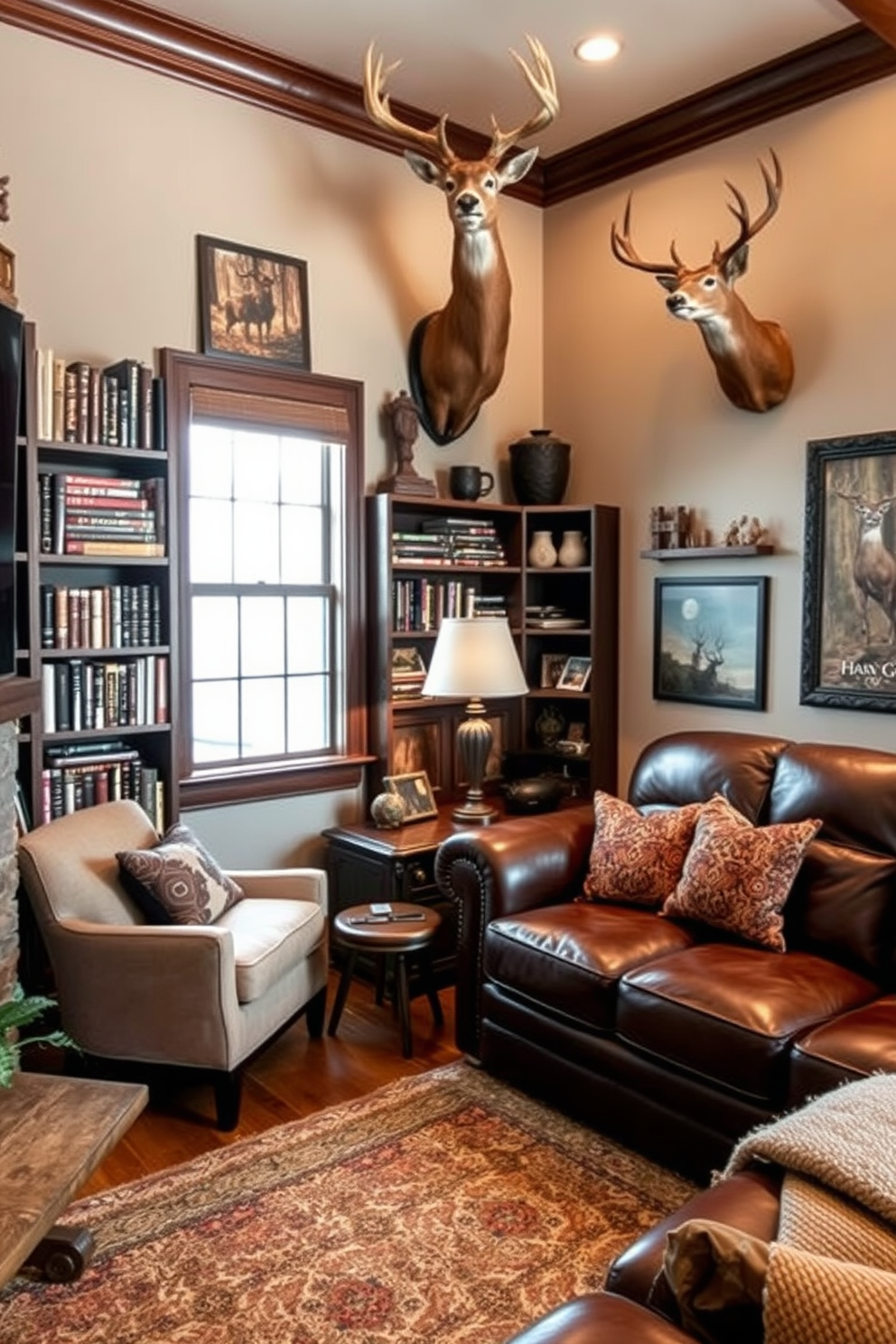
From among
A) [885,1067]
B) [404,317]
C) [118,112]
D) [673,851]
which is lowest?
[885,1067]

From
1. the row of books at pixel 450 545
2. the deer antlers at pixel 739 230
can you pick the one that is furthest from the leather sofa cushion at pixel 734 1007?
the deer antlers at pixel 739 230

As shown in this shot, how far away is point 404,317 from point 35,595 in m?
2.07

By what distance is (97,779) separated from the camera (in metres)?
3.39

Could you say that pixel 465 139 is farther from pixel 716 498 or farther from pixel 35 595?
pixel 35 595

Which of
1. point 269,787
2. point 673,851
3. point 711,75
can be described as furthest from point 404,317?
point 673,851

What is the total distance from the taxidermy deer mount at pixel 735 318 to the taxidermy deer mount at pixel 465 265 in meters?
0.50

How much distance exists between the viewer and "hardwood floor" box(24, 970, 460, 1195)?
2676 mm

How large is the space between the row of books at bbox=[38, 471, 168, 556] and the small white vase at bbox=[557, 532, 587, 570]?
6.08 feet

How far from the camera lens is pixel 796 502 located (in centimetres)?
385

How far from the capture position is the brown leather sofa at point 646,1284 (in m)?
1.18

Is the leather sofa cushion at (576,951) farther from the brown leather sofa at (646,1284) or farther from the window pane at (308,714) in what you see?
the window pane at (308,714)

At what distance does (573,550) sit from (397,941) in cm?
210

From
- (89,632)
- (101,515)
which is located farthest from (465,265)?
(89,632)

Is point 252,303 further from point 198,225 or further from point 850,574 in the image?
point 850,574
